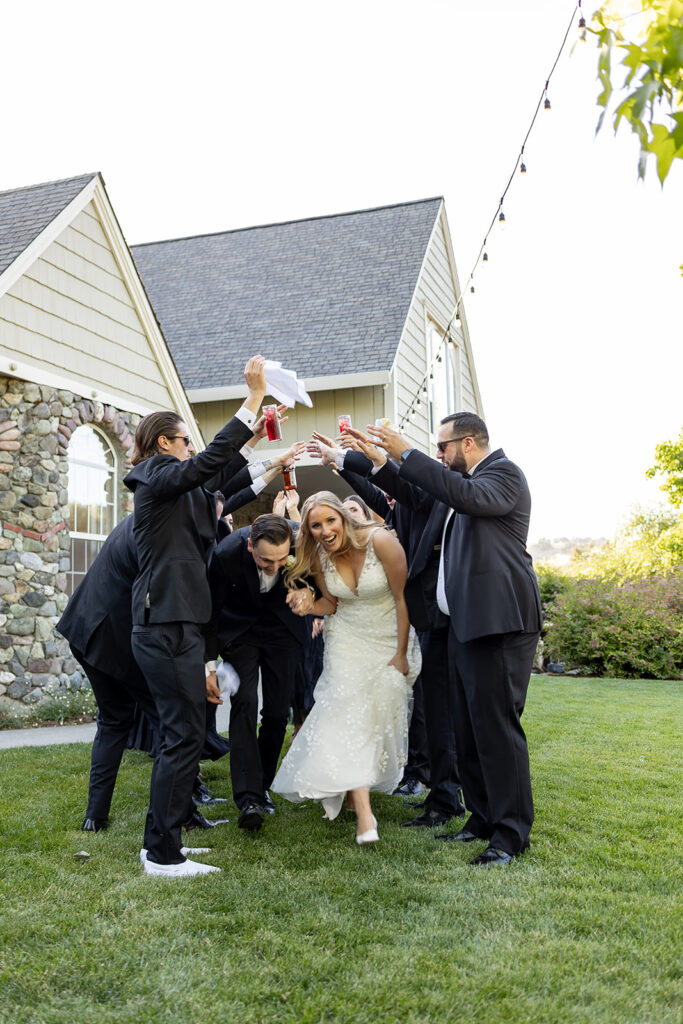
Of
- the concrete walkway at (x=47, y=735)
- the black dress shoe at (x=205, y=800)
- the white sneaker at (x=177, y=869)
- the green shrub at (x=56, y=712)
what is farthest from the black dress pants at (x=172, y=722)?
the green shrub at (x=56, y=712)

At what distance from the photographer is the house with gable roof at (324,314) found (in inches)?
464

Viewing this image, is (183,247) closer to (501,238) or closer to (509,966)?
(501,238)

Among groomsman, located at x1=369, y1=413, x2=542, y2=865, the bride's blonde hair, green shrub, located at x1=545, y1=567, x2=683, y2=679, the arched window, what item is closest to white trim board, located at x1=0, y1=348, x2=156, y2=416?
the arched window

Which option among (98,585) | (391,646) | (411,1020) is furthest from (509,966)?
(98,585)

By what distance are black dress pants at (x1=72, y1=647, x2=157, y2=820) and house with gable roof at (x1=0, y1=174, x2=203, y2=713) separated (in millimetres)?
3780

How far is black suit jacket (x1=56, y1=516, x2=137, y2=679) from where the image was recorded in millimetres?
4363

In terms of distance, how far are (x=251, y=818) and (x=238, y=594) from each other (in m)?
1.17

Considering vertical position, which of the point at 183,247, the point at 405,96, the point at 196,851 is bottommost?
the point at 196,851

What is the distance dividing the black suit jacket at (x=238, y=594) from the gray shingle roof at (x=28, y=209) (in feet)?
15.1

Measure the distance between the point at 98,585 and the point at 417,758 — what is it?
2381 mm

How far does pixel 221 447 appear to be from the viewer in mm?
3703

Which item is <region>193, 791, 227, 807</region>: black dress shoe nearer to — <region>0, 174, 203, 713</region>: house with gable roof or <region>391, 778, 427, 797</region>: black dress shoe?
<region>391, 778, 427, 797</region>: black dress shoe

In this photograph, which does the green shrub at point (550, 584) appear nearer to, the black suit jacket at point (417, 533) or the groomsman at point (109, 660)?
the black suit jacket at point (417, 533)

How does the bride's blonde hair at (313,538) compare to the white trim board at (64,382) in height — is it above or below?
below
